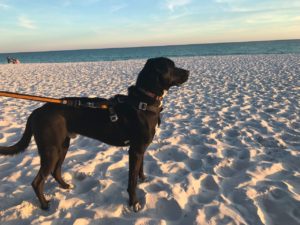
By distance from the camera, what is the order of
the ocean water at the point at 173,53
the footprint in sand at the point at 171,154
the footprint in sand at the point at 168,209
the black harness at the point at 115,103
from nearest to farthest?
the footprint in sand at the point at 168,209
the black harness at the point at 115,103
the footprint in sand at the point at 171,154
the ocean water at the point at 173,53

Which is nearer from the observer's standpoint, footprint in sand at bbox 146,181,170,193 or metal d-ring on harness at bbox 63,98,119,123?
metal d-ring on harness at bbox 63,98,119,123

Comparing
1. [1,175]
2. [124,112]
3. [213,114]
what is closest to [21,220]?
[1,175]

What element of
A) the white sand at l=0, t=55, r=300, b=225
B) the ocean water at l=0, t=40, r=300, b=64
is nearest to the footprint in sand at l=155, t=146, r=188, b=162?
the white sand at l=0, t=55, r=300, b=225

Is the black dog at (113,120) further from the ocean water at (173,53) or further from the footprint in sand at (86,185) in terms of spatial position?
the ocean water at (173,53)

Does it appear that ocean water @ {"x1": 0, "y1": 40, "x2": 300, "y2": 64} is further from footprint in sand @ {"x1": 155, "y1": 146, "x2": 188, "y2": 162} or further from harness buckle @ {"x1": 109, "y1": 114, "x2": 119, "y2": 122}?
harness buckle @ {"x1": 109, "y1": 114, "x2": 119, "y2": 122}

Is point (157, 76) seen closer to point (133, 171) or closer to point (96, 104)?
point (96, 104)

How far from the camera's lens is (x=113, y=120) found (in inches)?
126

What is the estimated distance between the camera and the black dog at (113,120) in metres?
3.14

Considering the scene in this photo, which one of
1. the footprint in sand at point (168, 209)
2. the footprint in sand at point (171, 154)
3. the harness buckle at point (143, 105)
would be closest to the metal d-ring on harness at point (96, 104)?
the harness buckle at point (143, 105)

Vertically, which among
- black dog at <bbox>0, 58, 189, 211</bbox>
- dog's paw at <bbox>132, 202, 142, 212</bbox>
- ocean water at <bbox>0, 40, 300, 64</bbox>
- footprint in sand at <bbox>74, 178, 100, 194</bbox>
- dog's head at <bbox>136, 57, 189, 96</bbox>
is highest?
dog's head at <bbox>136, 57, 189, 96</bbox>

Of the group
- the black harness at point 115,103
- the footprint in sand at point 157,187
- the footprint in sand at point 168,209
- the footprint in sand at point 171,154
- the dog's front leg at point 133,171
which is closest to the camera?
the footprint in sand at point 168,209

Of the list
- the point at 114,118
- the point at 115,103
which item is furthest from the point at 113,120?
the point at 115,103

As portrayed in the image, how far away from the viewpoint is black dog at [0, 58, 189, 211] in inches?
124

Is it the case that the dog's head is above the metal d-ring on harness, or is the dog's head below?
above
